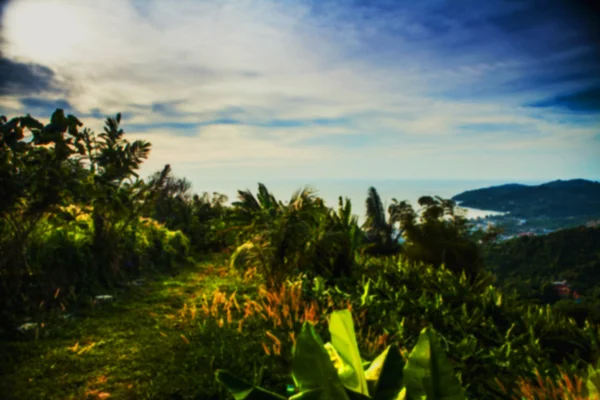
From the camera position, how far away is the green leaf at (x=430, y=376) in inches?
42.1

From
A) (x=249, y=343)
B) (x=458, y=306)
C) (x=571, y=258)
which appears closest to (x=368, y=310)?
(x=458, y=306)

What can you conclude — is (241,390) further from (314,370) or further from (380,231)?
(380,231)

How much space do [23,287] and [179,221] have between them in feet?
26.9

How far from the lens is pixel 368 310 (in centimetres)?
444

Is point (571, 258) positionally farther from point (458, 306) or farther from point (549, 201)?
point (549, 201)

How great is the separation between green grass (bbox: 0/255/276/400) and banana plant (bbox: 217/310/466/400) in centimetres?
187

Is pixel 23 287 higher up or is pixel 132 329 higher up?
pixel 23 287

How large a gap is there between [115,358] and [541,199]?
107 metres

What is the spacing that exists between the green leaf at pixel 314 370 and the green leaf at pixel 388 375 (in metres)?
0.14

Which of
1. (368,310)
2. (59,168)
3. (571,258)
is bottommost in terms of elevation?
(571,258)

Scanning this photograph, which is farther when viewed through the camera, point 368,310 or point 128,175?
point 128,175

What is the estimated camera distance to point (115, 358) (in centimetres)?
354

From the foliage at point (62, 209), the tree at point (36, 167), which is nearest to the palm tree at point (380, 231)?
the foliage at point (62, 209)

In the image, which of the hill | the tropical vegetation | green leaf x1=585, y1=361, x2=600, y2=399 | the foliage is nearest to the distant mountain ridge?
the hill
